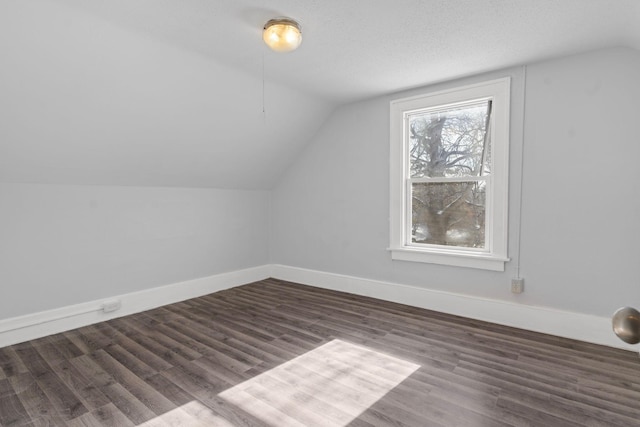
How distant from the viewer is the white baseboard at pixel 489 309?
9.13 feet

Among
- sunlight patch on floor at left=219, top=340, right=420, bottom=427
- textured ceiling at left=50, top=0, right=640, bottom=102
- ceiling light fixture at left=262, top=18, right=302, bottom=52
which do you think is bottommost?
sunlight patch on floor at left=219, top=340, right=420, bottom=427

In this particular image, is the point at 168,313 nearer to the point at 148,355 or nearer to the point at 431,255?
the point at 148,355

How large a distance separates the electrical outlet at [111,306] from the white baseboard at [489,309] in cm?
234

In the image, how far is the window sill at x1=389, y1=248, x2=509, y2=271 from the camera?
324 cm

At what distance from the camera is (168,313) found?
3.61m

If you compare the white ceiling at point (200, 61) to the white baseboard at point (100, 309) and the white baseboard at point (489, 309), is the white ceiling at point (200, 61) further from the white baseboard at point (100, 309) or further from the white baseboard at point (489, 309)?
the white baseboard at point (489, 309)

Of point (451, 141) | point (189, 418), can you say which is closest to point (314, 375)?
point (189, 418)

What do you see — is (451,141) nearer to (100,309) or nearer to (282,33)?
(282,33)

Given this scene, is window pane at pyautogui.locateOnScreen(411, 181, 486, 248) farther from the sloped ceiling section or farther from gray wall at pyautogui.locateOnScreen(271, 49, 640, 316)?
the sloped ceiling section

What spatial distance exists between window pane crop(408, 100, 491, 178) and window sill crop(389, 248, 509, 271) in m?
0.84

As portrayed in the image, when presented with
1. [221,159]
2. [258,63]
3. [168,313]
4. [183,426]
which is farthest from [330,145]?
[183,426]

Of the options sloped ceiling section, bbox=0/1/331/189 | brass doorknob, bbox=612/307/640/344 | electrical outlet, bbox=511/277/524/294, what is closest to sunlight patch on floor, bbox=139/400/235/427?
brass doorknob, bbox=612/307/640/344

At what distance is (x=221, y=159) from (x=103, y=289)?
1866mm

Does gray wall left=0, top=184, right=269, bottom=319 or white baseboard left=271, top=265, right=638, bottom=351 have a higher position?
gray wall left=0, top=184, right=269, bottom=319
